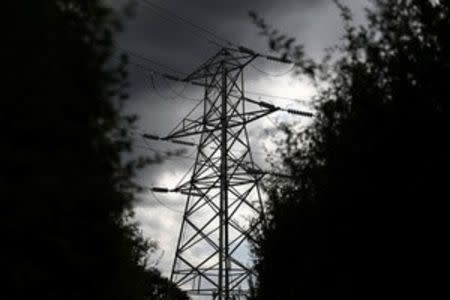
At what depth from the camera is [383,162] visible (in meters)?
4.90

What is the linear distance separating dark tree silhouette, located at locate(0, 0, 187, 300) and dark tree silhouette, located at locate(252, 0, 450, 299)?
6.66 ft

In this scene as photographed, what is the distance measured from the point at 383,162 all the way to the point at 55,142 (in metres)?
3.12

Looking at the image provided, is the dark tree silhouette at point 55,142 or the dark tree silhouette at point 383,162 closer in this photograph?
the dark tree silhouette at point 55,142

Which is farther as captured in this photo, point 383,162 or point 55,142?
point 383,162

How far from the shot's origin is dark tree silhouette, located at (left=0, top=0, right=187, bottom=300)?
11.7 feet

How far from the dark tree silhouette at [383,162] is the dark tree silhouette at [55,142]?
203 centimetres

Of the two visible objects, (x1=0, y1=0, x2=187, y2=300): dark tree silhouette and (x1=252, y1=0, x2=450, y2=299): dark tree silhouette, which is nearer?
(x1=0, y1=0, x2=187, y2=300): dark tree silhouette

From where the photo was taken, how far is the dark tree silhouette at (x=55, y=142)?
355cm

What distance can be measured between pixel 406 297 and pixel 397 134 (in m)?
1.56

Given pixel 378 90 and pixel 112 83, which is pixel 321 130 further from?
pixel 112 83

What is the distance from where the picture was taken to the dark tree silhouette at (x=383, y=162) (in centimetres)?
454

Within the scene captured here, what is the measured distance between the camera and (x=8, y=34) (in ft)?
11.8

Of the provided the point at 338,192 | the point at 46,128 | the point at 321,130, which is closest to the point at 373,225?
the point at 338,192

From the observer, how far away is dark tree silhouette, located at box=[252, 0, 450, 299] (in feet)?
14.9
